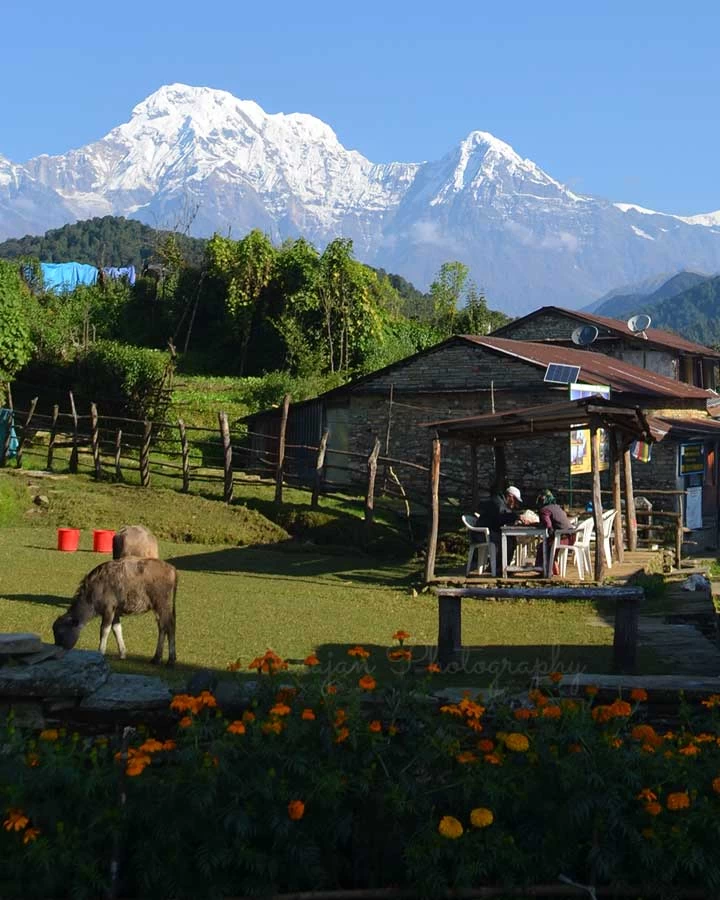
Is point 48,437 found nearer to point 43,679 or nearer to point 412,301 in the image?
point 43,679

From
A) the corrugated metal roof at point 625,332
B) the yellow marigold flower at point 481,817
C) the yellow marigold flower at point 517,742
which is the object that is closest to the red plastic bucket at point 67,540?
the yellow marigold flower at point 517,742

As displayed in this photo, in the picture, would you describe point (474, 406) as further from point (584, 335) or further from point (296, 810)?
point (296, 810)

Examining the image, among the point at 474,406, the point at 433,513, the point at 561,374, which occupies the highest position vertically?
the point at 561,374

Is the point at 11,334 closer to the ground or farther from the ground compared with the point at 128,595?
farther from the ground

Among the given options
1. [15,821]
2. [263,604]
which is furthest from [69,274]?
[15,821]

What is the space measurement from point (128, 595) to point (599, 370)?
68.5 feet

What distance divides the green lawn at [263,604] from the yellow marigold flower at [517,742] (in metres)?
4.80

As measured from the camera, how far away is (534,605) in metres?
17.0

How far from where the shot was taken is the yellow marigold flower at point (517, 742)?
5.70 m

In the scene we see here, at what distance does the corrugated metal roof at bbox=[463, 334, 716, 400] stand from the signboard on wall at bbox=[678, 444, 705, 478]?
1268mm

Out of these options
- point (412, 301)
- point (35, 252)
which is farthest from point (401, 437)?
point (35, 252)

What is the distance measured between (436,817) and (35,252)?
10840cm

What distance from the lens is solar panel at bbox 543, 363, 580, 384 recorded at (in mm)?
25598

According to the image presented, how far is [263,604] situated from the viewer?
645 inches
